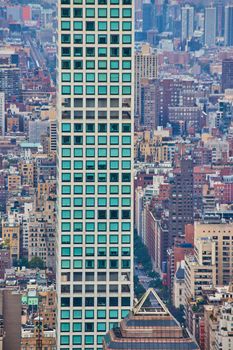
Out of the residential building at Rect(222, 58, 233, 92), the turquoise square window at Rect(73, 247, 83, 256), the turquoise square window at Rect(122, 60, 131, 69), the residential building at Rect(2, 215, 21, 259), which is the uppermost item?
the turquoise square window at Rect(122, 60, 131, 69)

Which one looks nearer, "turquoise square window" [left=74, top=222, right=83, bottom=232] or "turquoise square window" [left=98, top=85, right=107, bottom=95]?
"turquoise square window" [left=98, top=85, right=107, bottom=95]

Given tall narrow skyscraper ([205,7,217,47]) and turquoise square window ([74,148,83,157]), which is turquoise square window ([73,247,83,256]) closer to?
turquoise square window ([74,148,83,157])

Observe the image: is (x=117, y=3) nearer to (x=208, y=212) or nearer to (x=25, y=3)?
(x=208, y=212)

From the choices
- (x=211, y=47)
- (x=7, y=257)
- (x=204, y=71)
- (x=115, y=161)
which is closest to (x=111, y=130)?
(x=115, y=161)

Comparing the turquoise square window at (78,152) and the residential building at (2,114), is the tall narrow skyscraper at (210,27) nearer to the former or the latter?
the residential building at (2,114)

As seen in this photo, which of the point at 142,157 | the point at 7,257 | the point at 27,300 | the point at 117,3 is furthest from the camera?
the point at 142,157

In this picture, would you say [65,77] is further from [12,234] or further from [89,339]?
[12,234]

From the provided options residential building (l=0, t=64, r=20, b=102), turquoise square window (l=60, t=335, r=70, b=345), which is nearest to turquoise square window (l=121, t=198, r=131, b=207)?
turquoise square window (l=60, t=335, r=70, b=345)

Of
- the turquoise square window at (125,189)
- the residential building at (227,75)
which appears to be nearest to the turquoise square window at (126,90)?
the turquoise square window at (125,189)
